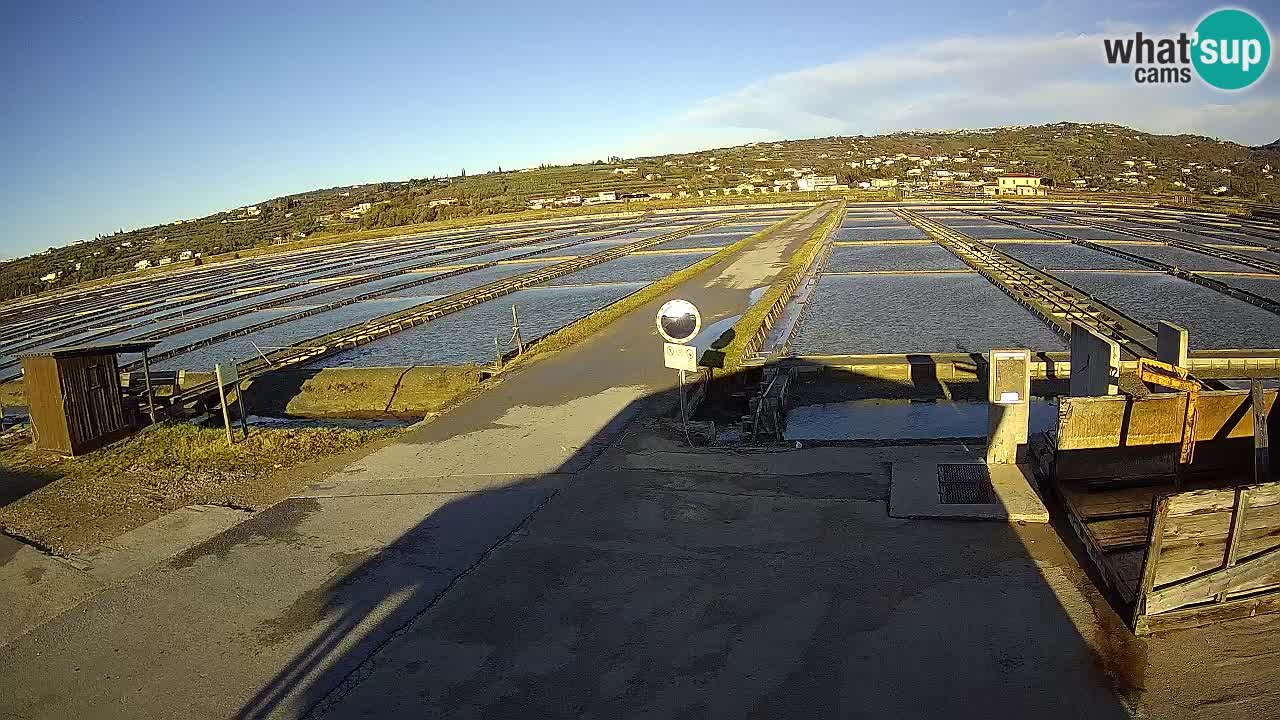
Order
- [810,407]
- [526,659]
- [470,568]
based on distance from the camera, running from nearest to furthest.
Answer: [526,659]
[470,568]
[810,407]

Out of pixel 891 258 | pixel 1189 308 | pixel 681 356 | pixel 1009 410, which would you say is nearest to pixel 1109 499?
pixel 1009 410

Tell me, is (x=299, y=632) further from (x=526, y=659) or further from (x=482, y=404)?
(x=482, y=404)

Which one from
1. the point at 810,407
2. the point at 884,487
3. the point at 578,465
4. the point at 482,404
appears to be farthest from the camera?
the point at 810,407

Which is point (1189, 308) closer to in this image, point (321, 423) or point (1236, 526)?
point (1236, 526)

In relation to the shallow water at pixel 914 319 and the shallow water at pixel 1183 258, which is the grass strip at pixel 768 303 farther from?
the shallow water at pixel 1183 258

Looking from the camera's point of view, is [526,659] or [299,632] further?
[299,632]

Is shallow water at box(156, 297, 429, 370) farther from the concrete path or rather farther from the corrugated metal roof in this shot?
the concrete path

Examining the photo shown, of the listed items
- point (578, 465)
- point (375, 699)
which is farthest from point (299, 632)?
point (578, 465)
